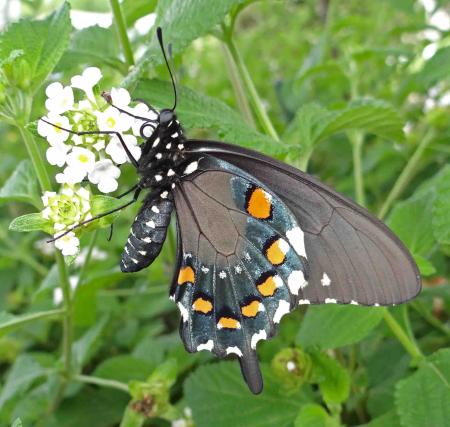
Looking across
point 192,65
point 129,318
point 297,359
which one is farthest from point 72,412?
point 192,65

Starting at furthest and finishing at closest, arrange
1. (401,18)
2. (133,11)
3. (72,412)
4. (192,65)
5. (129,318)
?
(401,18)
(192,65)
(129,318)
(72,412)
(133,11)

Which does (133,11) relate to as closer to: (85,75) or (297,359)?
(85,75)

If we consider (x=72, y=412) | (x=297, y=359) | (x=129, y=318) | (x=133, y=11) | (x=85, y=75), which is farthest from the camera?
(x=129, y=318)

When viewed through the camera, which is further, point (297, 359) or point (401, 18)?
point (401, 18)

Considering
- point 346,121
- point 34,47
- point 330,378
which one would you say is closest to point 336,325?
point 330,378

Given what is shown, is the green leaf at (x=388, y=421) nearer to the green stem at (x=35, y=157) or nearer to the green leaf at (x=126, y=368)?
the green leaf at (x=126, y=368)

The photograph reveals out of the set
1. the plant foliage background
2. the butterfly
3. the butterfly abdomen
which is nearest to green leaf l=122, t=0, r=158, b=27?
the plant foliage background
